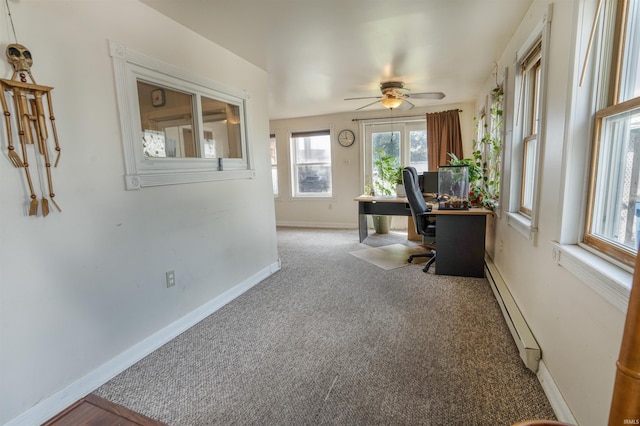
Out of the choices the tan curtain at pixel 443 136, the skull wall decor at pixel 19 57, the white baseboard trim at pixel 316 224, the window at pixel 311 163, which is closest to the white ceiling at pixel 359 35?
the skull wall decor at pixel 19 57

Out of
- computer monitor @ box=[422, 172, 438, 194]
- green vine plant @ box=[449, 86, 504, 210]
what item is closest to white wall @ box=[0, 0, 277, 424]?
green vine plant @ box=[449, 86, 504, 210]

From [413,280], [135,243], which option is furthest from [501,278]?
[135,243]

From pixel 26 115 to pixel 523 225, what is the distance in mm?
2839

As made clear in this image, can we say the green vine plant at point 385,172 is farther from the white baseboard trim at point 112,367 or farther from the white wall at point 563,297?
the white baseboard trim at point 112,367

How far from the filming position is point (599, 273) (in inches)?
42.6

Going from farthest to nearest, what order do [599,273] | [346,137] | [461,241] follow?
[346,137] < [461,241] < [599,273]

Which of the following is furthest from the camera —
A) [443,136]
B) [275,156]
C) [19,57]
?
[275,156]

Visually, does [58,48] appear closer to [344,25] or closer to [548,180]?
[344,25]

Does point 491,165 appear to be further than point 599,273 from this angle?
Yes

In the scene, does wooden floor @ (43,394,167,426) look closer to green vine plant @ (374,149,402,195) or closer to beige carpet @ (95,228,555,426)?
beige carpet @ (95,228,555,426)

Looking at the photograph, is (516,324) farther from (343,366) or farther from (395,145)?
(395,145)

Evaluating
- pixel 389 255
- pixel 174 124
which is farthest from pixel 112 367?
pixel 389 255

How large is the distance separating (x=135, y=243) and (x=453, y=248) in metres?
2.87

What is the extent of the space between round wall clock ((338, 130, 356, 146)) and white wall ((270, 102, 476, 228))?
67 mm
